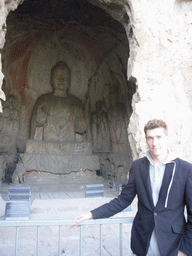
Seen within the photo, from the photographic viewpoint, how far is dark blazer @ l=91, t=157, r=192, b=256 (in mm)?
1405

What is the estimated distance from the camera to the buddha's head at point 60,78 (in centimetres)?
950

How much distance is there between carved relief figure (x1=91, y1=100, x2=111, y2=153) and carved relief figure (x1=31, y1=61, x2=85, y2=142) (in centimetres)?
69

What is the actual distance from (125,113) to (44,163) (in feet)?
10.5

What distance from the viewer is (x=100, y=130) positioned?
29.6ft

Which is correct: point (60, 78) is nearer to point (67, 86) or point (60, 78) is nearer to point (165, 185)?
point (67, 86)

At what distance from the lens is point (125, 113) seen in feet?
25.9

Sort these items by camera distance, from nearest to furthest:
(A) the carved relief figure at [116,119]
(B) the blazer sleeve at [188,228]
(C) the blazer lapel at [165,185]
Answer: (B) the blazer sleeve at [188,228] < (C) the blazer lapel at [165,185] < (A) the carved relief figure at [116,119]

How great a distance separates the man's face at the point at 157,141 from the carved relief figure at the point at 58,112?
294 inches

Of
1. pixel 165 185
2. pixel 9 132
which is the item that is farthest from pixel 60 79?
pixel 165 185

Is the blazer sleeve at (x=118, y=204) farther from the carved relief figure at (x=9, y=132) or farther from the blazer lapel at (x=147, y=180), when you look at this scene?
the carved relief figure at (x=9, y=132)

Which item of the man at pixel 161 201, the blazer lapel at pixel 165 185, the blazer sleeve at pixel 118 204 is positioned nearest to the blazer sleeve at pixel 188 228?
the man at pixel 161 201

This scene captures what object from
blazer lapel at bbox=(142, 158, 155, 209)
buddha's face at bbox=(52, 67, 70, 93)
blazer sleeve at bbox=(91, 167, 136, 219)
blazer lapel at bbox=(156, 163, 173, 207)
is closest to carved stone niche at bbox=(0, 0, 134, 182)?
buddha's face at bbox=(52, 67, 70, 93)

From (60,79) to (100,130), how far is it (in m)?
2.72

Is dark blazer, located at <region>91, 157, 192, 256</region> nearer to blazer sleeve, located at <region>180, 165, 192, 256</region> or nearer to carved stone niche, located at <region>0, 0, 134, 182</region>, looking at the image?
blazer sleeve, located at <region>180, 165, 192, 256</region>
